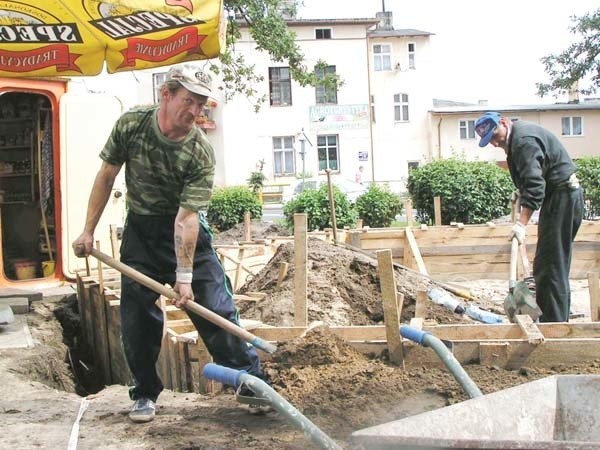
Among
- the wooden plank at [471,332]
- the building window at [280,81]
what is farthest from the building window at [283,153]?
the wooden plank at [471,332]

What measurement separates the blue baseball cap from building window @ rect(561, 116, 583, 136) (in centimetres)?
4144

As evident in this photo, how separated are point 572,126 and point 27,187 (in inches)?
1557

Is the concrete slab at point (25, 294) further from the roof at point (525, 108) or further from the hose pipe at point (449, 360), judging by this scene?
the roof at point (525, 108)

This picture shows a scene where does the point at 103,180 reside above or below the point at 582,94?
below

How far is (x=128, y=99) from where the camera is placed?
10609 mm

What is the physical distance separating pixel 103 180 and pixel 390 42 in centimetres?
3980

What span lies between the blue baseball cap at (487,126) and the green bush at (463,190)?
9666 millimetres

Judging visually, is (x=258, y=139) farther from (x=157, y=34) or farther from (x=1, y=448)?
(x=1, y=448)

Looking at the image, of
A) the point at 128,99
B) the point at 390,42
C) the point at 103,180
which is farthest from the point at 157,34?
the point at 390,42

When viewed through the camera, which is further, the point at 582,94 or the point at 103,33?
the point at 582,94

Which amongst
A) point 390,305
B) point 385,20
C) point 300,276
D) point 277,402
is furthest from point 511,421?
point 385,20

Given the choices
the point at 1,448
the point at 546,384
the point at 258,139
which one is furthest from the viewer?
the point at 258,139

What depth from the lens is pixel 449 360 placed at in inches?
131

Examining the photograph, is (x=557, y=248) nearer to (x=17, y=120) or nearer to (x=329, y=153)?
(x=17, y=120)
